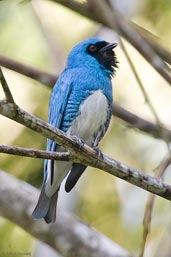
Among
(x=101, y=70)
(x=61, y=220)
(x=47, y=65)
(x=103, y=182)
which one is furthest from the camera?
(x=47, y=65)

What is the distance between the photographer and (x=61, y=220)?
431cm

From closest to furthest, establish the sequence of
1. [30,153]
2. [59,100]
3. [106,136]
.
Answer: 1. [30,153]
2. [59,100]
3. [106,136]

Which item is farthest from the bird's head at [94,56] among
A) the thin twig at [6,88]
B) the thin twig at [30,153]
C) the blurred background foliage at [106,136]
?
the thin twig at [6,88]

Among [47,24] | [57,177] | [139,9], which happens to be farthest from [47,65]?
[57,177]

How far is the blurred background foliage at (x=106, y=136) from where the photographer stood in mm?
5246

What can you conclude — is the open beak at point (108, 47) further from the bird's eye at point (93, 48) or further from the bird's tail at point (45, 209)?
the bird's tail at point (45, 209)

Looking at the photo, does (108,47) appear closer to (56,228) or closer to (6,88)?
(56,228)

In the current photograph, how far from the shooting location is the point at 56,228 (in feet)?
13.9

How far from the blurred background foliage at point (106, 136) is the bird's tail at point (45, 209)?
0.50m

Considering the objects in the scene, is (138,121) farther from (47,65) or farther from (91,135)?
(47,65)

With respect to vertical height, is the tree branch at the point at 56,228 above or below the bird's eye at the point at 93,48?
below

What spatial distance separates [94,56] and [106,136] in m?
1.07

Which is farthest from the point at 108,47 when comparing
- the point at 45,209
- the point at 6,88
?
the point at 6,88

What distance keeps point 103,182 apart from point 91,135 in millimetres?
1208
